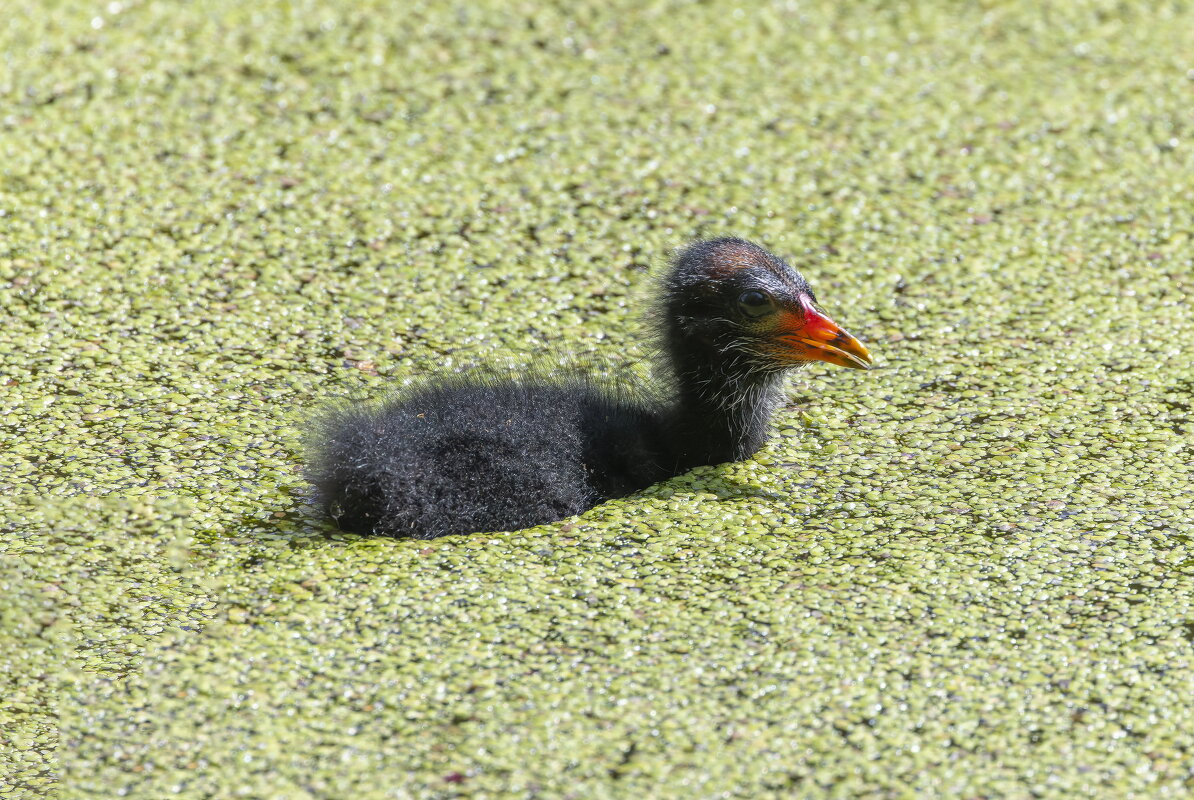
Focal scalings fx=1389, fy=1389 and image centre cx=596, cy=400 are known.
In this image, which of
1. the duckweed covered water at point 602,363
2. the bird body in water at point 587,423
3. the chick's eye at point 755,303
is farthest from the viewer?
the chick's eye at point 755,303

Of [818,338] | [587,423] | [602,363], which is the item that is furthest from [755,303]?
[602,363]

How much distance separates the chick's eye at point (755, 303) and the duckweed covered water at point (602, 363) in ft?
1.22

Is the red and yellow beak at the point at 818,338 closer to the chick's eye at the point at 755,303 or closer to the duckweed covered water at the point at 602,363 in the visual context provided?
the chick's eye at the point at 755,303

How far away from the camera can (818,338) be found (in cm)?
302

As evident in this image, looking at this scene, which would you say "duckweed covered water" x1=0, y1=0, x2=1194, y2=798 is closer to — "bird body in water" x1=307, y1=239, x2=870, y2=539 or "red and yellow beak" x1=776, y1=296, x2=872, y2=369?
"bird body in water" x1=307, y1=239, x2=870, y2=539

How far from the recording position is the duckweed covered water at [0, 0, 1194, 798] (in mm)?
2359

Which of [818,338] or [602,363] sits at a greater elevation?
[818,338]

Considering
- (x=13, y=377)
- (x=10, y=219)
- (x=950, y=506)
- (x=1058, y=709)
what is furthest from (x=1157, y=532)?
(x=10, y=219)

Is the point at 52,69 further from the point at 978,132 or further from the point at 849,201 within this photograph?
the point at 978,132

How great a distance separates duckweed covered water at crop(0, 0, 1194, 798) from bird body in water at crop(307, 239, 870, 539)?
9 cm

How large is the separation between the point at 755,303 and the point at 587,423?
1.47ft

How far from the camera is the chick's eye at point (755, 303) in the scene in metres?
3.01

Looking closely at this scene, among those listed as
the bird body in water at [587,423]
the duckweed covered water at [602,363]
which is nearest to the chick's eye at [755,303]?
the bird body in water at [587,423]

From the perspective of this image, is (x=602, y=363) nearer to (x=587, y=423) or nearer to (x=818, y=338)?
(x=587, y=423)
